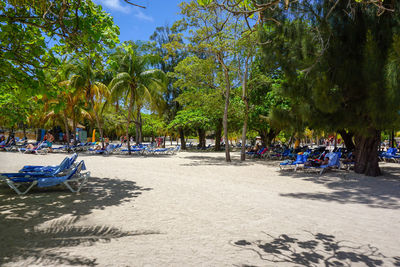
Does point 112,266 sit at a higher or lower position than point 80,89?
lower

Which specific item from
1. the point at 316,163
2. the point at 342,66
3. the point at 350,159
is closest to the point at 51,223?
the point at 342,66

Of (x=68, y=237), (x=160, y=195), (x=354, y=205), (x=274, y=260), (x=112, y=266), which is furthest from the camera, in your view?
(x=160, y=195)

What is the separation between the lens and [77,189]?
692cm

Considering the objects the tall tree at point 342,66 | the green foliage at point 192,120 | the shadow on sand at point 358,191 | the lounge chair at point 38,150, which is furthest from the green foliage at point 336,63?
the lounge chair at point 38,150

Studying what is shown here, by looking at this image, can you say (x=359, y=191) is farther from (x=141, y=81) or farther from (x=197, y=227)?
(x=141, y=81)

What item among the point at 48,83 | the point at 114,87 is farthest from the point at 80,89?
the point at 48,83

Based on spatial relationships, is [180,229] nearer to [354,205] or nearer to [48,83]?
[354,205]

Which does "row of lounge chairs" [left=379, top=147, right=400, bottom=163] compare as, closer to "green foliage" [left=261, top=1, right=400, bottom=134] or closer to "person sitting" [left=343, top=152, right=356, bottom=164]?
"person sitting" [left=343, top=152, right=356, bottom=164]

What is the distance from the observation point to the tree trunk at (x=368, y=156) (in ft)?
35.3

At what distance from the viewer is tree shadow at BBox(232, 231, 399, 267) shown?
3.23m

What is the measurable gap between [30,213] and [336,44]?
1117 cm

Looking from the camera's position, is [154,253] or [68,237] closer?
[154,253]

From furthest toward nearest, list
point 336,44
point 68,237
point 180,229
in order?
point 336,44
point 180,229
point 68,237

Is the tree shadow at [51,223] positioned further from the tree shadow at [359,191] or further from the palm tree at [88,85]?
the palm tree at [88,85]
